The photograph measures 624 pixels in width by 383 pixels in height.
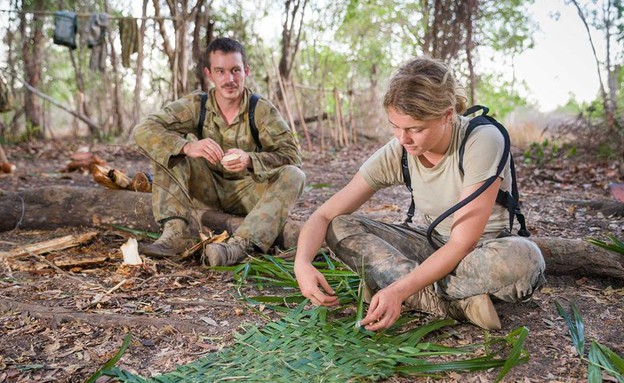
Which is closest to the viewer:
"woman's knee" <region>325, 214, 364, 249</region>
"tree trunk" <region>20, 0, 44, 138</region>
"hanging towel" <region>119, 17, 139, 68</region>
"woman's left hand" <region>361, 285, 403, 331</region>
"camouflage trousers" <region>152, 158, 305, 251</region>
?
"woman's left hand" <region>361, 285, 403, 331</region>

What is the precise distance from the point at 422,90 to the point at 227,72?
1689mm

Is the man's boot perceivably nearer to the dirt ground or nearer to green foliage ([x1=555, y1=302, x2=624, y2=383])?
the dirt ground

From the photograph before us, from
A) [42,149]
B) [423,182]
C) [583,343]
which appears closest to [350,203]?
[423,182]

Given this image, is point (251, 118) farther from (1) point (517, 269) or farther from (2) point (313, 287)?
(1) point (517, 269)

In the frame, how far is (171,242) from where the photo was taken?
9.79 feet

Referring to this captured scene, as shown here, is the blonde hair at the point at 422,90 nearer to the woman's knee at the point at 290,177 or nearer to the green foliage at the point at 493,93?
the woman's knee at the point at 290,177

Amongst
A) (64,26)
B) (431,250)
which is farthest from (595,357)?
(64,26)

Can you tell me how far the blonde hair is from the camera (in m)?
1.74

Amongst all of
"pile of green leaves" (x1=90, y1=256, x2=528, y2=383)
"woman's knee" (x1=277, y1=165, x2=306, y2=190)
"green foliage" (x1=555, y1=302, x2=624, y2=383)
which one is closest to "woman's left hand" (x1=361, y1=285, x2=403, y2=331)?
"pile of green leaves" (x1=90, y1=256, x2=528, y2=383)

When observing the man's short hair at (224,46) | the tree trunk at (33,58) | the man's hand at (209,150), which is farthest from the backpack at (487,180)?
the tree trunk at (33,58)

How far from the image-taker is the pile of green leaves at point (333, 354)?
157 cm

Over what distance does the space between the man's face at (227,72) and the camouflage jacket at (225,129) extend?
123 millimetres

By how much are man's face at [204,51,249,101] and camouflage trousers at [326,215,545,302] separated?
52.7 inches

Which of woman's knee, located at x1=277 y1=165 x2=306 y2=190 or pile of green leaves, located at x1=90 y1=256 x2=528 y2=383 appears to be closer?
pile of green leaves, located at x1=90 y1=256 x2=528 y2=383
